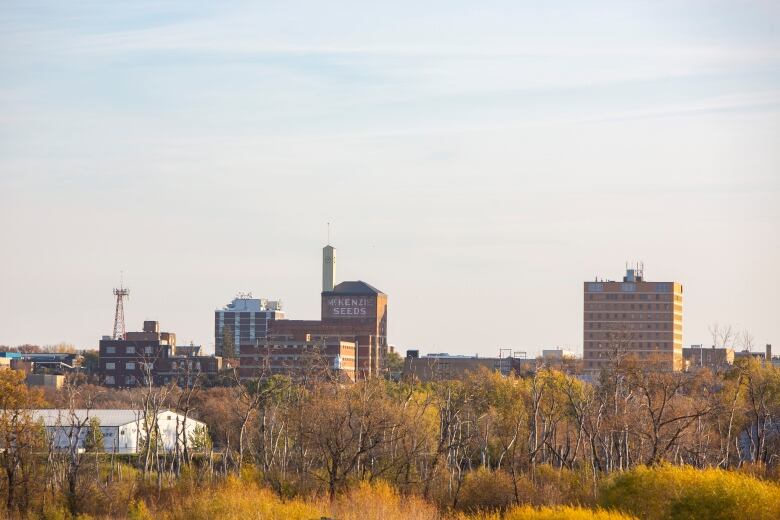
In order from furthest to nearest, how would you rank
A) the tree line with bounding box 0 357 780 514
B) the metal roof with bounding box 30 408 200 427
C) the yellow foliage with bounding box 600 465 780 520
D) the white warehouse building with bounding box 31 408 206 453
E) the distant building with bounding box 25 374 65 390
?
the distant building with bounding box 25 374 65 390 < the metal roof with bounding box 30 408 200 427 < the white warehouse building with bounding box 31 408 206 453 < the tree line with bounding box 0 357 780 514 < the yellow foliage with bounding box 600 465 780 520

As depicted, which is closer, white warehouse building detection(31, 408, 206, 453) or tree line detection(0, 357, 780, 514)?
tree line detection(0, 357, 780, 514)

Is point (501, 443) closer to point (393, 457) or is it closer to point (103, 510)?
point (393, 457)

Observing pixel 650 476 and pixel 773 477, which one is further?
pixel 773 477

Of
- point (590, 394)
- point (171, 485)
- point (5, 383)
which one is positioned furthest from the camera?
point (590, 394)

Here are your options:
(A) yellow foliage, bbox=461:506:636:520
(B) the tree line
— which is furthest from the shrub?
(A) yellow foliage, bbox=461:506:636:520

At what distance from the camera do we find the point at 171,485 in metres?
77.5

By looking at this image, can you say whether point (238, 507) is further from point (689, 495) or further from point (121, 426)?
point (121, 426)

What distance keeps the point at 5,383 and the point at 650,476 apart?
2089 inches

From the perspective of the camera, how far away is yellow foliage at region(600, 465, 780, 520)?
1971 inches

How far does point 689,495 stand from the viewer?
5344 centimetres

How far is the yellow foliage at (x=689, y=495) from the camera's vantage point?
50.1 meters

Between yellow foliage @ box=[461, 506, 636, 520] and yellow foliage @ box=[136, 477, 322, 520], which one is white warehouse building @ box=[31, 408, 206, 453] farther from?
yellow foliage @ box=[461, 506, 636, 520]

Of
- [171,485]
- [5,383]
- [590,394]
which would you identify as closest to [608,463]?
[590,394]

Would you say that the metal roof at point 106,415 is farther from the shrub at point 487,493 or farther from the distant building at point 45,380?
the shrub at point 487,493
